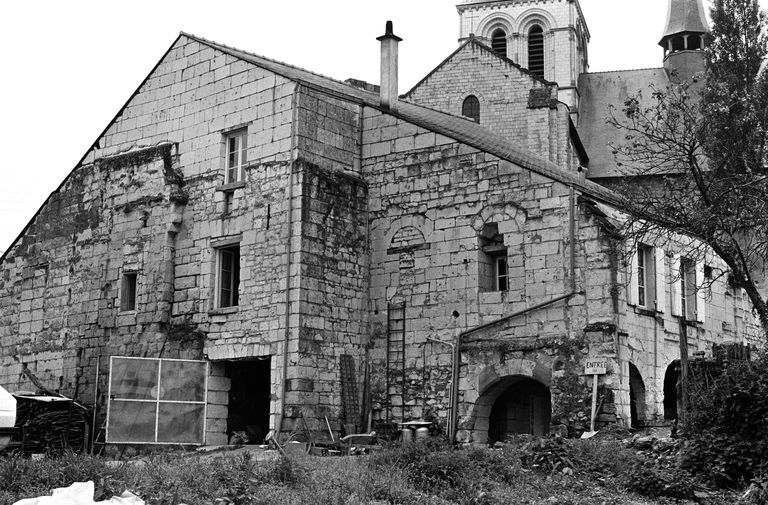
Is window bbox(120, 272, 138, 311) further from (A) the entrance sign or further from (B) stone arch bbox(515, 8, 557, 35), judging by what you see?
(B) stone arch bbox(515, 8, 557, 35)

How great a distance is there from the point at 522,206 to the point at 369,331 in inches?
150

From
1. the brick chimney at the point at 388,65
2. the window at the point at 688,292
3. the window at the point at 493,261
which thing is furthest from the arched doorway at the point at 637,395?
the brick chimney at the point at 388,65

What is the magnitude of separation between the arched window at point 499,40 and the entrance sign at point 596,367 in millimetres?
36723

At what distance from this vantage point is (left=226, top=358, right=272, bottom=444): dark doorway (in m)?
19.3

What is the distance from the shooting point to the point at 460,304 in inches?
711

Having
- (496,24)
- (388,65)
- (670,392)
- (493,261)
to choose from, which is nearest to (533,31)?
(496,24)

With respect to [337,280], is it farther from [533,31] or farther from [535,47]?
[533,31]

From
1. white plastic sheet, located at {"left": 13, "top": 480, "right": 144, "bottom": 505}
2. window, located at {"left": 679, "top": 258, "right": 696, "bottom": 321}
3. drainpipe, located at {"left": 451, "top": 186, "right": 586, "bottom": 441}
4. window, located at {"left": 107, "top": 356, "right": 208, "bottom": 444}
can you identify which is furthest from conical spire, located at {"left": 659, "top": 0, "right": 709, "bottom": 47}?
white plastic sheet, located at {"left": 13, "top": 480, "right": 144, "bottom": 505}

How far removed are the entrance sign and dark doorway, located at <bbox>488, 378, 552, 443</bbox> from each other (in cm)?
197

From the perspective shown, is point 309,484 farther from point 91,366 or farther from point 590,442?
point 91,366

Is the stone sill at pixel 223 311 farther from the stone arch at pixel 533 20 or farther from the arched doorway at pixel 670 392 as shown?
the stone arch at pixel 533 20

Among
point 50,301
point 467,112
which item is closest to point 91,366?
point 50,301

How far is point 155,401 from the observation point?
18.1m

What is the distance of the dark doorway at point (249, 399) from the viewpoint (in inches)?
760
